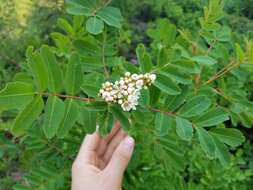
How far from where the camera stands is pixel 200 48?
1263mm

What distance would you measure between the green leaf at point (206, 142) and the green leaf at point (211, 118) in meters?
0.02

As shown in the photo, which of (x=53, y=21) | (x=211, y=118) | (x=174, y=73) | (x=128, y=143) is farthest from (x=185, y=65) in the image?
(x=53, y=21)

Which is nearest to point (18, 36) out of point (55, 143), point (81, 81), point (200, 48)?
point (55, 143)

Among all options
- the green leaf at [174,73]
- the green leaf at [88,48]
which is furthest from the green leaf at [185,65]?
the green leaf at [88,48]

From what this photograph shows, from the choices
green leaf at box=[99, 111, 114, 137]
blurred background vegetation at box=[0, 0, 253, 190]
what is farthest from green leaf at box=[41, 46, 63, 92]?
blurred background vegetation at box=[0, 0, 253, 190]

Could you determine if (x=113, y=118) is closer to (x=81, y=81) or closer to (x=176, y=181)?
(x=81, y=81)

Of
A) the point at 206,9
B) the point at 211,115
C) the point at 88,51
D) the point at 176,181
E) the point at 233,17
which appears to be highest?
the point at 233,17

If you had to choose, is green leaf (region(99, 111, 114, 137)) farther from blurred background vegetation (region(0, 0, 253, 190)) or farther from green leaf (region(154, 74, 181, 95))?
blurred background vegetation (region(0, 0, 253, 190))

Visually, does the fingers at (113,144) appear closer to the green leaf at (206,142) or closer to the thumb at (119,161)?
the thumb at (119,161)

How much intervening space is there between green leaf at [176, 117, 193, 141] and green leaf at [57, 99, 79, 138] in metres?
0.23

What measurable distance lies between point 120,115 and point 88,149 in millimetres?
268

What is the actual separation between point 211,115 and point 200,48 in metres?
0.25

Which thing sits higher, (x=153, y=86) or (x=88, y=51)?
(x=88, y=51)

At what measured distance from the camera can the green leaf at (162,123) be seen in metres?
1.01
